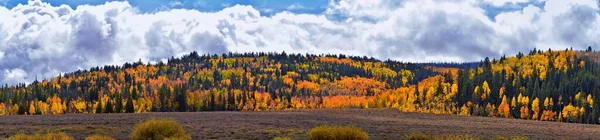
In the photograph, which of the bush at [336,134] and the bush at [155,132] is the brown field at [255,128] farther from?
the bush at [336,134]

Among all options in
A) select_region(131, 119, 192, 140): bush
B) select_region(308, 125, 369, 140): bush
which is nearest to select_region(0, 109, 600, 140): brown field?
select_region(131, 119, 192, 140): bush

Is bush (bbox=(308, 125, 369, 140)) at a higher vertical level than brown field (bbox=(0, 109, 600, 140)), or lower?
higher

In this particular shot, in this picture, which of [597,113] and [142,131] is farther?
[597,113]

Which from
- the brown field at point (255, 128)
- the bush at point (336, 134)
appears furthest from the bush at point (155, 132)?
the bush at point (336, 134)

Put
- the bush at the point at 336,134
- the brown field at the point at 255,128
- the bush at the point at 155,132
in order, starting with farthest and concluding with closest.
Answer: the brown field at the point at 255,128 < the bush at the point at 155,132 < the bush at the point at 336,134

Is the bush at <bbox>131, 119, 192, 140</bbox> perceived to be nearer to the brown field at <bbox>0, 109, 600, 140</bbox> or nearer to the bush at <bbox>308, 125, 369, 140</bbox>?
the brown field at <bbox>0, 109, 600, 140</bbox>

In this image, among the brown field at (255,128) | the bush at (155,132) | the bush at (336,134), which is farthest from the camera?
the brown field at (255,128)

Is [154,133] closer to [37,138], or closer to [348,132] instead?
[37,138]

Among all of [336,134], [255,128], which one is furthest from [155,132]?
[255,128]

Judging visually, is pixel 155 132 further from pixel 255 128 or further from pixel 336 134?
pixel 255 128

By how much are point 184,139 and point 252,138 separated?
13858 millimetres

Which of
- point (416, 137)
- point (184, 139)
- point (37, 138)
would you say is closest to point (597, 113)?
point (416, 137)

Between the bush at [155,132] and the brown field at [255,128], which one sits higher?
the bush at [155,132]

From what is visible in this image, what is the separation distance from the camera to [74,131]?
274 ft
